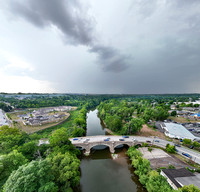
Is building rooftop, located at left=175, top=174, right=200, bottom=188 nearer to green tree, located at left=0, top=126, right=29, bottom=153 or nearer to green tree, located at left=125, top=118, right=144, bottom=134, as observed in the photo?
green tree, located at left=125, top=118, right=144, bottom=134

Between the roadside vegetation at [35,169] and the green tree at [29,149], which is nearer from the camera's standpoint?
the roadside vegetation at [35,169]

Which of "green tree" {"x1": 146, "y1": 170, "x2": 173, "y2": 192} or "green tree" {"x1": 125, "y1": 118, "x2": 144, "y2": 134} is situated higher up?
"green tree" {"x1": 125, "y1": 118, "x2": 144, "y2": 134}

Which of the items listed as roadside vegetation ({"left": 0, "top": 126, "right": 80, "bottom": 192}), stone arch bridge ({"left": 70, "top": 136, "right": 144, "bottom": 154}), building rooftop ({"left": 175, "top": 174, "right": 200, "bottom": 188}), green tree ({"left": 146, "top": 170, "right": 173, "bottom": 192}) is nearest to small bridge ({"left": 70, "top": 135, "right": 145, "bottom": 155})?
stone arch bridge ({"left": 70, "top": 136, "right": 144, "bottom": 154})

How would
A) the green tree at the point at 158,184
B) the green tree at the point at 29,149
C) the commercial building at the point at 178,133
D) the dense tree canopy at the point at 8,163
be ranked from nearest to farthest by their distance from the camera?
the dense tree canopy at the point at 8,163
the green tree at the point at 158,184
the green tree at the point at 29,149
the commercial building at the point at 178,133

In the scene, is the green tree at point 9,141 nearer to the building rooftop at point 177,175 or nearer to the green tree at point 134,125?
the building rooftop at point 177,175

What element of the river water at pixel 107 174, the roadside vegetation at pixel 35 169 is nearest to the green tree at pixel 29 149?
the roadside vegetation at pixel 35 169

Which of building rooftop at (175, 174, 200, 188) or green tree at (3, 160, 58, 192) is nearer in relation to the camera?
green tree at (3, 160, 58, 192)

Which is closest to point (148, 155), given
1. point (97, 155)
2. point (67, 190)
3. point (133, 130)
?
point (133, 130)
